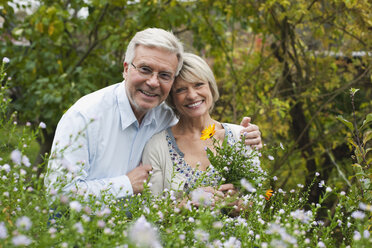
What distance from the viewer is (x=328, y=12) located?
155 inches

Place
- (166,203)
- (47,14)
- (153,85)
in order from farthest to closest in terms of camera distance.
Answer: (47,14), (153,85), (166,203)

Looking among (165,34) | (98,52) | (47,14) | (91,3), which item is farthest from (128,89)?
(98,52)

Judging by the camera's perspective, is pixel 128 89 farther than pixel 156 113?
No

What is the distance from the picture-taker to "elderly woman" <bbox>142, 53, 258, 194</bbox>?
2.49m

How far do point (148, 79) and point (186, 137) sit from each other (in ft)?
1.72

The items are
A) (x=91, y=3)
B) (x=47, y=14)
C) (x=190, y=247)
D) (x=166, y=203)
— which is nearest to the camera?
(x=190, y=247)

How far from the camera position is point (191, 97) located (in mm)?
2545

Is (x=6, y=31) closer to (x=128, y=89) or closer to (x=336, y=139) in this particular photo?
(x=128, y=89)

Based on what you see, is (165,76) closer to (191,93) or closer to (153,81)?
(153,81)

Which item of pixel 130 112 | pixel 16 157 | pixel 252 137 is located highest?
pixel 16 157

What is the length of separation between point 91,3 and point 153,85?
211cm

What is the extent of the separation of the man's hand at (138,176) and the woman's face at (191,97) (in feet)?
1.54

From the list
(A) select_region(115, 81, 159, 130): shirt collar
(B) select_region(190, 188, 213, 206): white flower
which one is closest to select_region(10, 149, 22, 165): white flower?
(B) select_region(190, 188, 213, 206): white flower

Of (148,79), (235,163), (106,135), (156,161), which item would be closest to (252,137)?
(235,163)
